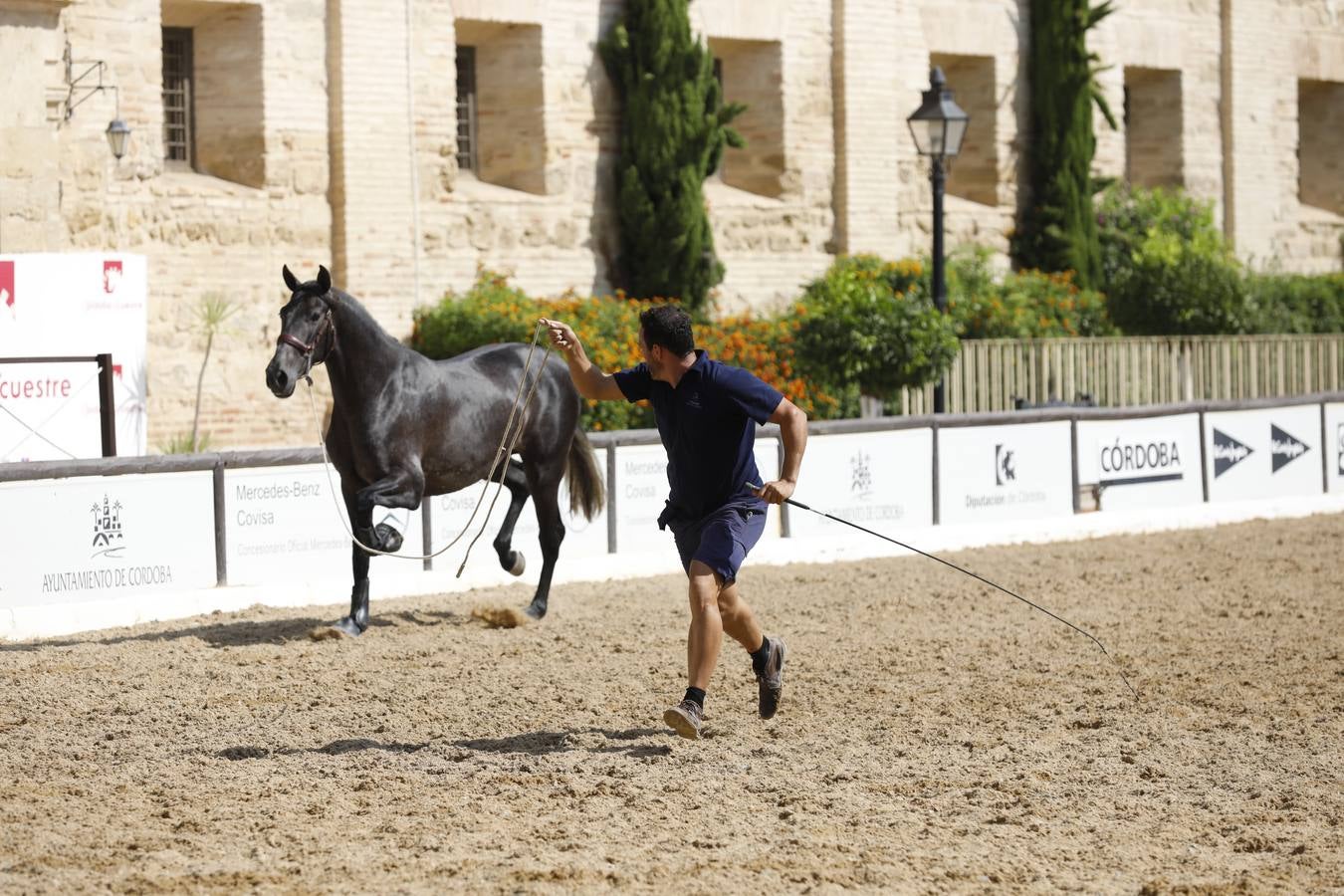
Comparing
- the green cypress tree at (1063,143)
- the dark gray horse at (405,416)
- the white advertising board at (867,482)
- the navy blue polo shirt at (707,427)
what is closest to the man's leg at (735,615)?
the navy blue polo shirt at (707,427)

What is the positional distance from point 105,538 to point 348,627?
2.00 m

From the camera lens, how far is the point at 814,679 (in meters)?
10.4

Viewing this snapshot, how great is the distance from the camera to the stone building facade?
21266 mm

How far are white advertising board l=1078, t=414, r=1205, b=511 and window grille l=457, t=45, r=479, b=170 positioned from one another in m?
10.2

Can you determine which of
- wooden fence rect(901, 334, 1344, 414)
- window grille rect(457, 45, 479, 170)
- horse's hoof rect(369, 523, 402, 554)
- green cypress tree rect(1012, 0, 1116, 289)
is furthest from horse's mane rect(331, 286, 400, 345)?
green cypress tree rect(1012, 0, 1116, 289)

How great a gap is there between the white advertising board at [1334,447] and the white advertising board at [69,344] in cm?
1385

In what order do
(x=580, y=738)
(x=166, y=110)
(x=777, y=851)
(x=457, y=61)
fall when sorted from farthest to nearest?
(x=457, y=61)
(x=166, y=110)
(x=580, y=738)
(x=777, y=851)

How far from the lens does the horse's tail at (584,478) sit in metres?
13.7

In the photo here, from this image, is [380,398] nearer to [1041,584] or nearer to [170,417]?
[1041,584]

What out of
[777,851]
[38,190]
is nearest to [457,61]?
[38,190]

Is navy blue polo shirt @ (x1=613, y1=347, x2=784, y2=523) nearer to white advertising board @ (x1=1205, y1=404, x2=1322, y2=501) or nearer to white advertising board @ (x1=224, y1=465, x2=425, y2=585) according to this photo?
white advertising board @ (x1=224, y1=465, x2=425, y2=585)

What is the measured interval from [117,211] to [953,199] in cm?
1467

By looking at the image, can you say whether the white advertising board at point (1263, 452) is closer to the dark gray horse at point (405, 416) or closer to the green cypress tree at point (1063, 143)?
the green cypress tree at point (1063, 143)

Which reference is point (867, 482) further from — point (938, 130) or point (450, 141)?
point (450, 141)
